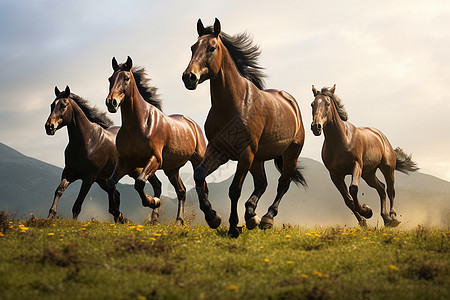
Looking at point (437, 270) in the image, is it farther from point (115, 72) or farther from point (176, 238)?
point (115, 72)

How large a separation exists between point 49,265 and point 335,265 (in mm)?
3651

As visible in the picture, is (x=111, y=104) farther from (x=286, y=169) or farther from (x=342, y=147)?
(x=342, y=147)

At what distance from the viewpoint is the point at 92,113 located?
13062mm

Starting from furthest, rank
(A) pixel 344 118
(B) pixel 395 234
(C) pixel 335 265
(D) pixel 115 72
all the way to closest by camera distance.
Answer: (A) pixel 344 118, (D) pixel 115 72, (B) pixel 395 234, (C) pixel 335 265

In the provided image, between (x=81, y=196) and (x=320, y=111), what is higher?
(x=320, y=111)

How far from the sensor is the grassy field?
196 inches

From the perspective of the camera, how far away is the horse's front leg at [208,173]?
783cm

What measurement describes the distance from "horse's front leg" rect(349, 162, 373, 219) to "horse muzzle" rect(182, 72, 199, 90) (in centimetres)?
582

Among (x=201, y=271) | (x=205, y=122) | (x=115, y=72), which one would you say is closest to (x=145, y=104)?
(x=115, y=72)

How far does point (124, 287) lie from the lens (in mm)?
5008

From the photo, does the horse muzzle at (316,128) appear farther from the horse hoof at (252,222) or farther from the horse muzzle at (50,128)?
the horse muzzle at (50,128)

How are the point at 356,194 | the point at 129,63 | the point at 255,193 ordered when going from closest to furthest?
1. the point at 255,193
2. the point at 129,63
3. the point at 356,194

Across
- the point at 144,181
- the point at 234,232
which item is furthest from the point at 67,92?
the point at 234,232

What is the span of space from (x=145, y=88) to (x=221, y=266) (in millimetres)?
6752
